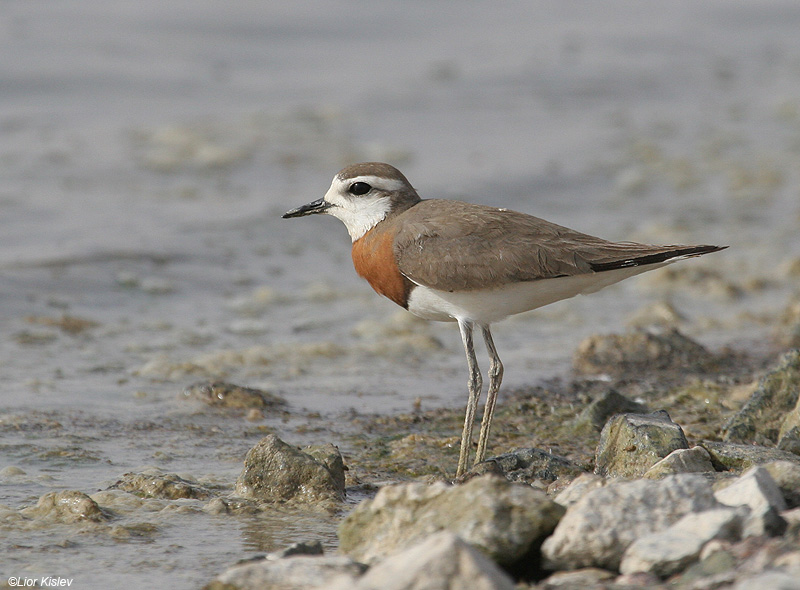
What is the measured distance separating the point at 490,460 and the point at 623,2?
17.2 m

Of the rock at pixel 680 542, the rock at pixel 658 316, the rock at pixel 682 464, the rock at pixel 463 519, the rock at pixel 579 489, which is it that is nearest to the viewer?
the rock at pixel 680 542

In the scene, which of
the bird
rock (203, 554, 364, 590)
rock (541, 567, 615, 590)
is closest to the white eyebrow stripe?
the bird

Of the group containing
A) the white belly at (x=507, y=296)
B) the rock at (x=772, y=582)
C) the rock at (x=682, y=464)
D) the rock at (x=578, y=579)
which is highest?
the white belly at (x=507, y=296)

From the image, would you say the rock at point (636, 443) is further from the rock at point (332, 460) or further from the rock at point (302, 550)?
the rock at point (302, 550)

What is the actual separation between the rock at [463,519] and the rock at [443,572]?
52 centimetres

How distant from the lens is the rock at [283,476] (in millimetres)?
4773

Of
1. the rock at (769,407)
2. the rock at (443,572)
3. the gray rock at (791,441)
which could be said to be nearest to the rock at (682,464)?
the gray rock at (791,441)

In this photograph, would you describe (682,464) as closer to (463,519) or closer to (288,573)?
(463,519)

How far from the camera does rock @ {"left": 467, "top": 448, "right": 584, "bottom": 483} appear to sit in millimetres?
4938

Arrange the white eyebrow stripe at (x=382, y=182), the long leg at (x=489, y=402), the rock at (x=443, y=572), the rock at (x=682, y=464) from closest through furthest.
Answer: the rock at (x=443, y=572) → the rock at (x=682, y=464) → the long leg at (x=489, y=402) → the white eyebrow stripe at (x=382, y=182)

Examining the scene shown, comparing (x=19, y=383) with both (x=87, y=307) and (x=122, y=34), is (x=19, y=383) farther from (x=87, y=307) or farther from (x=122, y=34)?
(x=122, y=34)

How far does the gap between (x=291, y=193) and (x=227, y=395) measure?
17.7 ft

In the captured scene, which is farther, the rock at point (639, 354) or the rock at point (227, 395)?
the rock at point (639, 354)

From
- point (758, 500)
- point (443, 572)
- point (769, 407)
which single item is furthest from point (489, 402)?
point (443, 572)
